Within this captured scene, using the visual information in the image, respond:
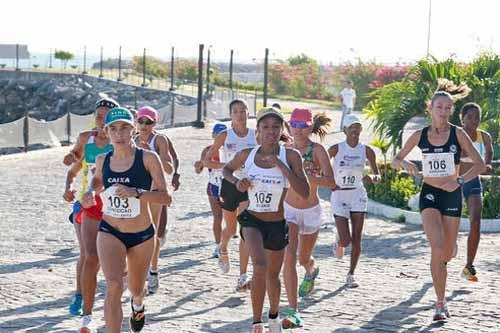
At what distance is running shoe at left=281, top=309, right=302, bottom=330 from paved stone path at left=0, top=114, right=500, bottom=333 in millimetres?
147

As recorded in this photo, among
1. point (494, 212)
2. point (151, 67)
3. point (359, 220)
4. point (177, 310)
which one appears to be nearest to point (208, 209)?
point (494, 212)

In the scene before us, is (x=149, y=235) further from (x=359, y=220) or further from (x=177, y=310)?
(x=359, y=220)

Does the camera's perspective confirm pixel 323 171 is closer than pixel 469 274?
Yes

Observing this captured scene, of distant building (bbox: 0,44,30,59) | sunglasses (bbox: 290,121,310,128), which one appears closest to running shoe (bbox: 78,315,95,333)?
sunglasses (bbox: 290,121,310,128)

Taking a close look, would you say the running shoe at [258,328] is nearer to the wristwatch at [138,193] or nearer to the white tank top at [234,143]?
the wristwatch at [138,193]

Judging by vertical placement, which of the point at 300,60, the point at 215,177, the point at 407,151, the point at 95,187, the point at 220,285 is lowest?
the point at 220,285

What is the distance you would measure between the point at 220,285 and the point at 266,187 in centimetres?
255

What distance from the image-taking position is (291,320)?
8.27 m

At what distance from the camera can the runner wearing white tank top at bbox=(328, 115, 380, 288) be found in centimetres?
1039

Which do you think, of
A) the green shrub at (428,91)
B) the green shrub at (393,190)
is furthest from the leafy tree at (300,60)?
the green shrub at (393,190)

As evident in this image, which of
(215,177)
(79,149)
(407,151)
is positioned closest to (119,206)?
(79,149)

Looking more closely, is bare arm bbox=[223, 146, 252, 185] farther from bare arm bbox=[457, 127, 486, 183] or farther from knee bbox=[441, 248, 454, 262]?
bare arm bbox=[457, 127, 486, 183]

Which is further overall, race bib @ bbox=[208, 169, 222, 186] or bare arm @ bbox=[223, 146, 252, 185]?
race bib @ bbox=[208, 169, 222, 186]

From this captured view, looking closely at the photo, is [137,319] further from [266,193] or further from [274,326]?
[266,193]
